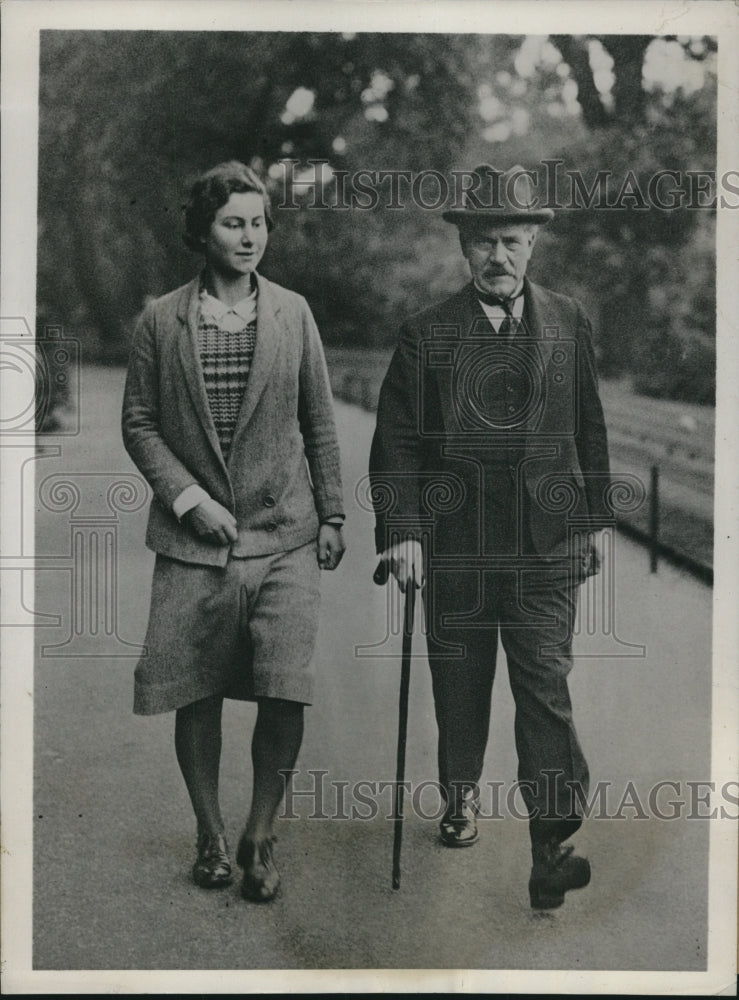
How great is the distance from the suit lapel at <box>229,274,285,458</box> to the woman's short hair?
0.24 meters

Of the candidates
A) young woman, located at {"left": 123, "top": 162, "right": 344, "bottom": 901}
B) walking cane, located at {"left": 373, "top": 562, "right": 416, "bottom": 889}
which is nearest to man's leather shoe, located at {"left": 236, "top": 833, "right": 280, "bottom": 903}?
young woman, located at {"left": 123, "top": 162, "right": 344, "bottom": 901}

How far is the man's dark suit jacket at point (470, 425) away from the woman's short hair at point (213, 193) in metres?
0.68

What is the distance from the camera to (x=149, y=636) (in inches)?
135

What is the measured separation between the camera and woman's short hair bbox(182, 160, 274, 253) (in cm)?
338

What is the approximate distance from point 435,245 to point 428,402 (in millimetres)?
517

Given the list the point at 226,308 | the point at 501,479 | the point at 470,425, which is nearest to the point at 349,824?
the point at 501,479

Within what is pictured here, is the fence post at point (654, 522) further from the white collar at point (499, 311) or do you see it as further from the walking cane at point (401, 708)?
the walking cane at point (401, 708)

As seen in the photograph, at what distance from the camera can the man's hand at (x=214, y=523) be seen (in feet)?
11.0

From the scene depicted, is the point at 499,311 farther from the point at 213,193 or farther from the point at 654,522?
the point at 213,193

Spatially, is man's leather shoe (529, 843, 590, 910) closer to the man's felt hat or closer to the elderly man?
the elderly man

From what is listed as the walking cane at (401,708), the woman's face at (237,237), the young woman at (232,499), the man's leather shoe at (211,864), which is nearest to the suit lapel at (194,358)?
the young woman at (232,499)

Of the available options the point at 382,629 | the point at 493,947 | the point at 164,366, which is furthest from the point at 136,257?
the point at 493,947

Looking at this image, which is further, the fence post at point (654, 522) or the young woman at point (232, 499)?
the fence post at point (654, 522)

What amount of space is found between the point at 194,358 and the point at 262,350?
0.22 meters
